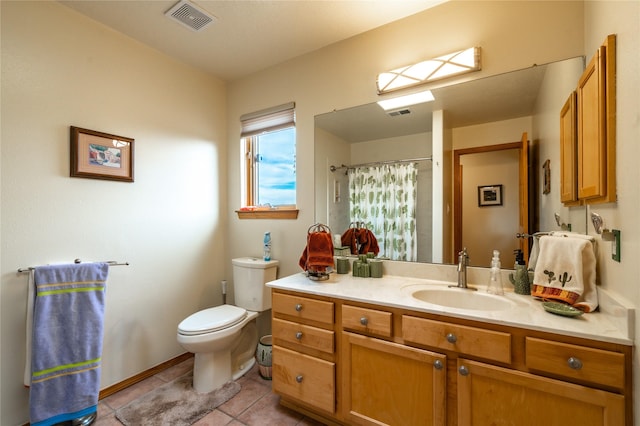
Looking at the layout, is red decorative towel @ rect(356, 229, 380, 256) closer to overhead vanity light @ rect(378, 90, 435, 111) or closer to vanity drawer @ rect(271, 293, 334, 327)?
vanity drawer @ rect(271, 293, 334, 327)

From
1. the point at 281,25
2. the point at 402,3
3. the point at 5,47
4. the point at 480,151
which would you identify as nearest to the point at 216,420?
the point at 480,151

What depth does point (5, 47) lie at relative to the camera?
1.47 meters

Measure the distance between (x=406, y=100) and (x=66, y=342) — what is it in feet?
8.09

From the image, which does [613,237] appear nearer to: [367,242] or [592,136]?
[592,136]

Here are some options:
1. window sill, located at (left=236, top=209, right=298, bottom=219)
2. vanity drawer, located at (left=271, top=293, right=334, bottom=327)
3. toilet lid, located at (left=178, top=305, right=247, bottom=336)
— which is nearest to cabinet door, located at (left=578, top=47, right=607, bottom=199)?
vanity drawer, located at (left=271, top=293, right=334, bottom=327)

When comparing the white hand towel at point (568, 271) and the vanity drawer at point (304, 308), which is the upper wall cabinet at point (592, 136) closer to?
the white hand towel at point (568, 271)

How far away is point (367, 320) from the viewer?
1.33 meters

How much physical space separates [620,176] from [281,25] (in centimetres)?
193

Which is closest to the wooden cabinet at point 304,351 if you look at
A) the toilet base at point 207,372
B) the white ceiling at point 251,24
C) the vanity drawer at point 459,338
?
the vanity drawer at point 459,338

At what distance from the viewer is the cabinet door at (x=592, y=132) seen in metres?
0.98

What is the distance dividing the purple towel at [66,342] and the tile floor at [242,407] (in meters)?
0.17

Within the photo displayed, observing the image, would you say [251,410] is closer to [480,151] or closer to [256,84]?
[480,151]

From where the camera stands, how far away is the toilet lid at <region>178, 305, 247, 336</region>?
69.3 inches

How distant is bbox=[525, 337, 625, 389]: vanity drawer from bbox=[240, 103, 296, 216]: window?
174cm
